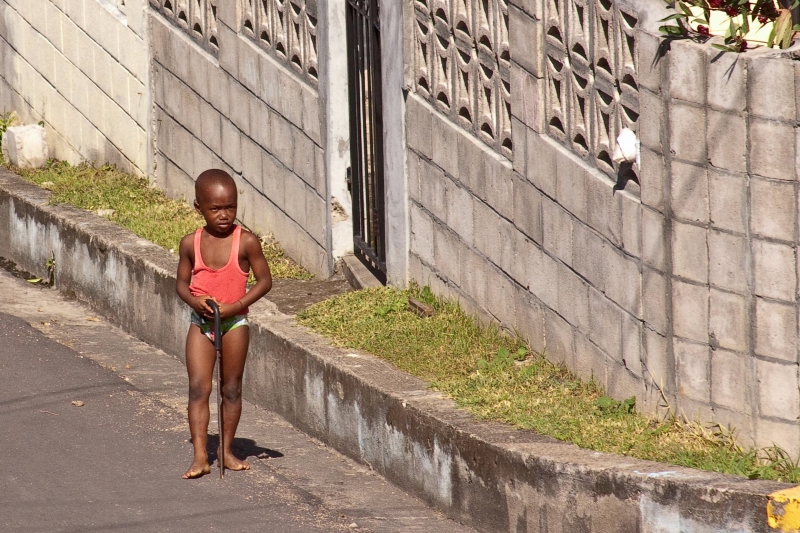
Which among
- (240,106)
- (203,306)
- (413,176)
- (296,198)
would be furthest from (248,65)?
(203,306)

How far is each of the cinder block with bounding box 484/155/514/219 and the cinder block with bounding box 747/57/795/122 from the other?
6.10 feet

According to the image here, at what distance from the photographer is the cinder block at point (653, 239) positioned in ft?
19.2

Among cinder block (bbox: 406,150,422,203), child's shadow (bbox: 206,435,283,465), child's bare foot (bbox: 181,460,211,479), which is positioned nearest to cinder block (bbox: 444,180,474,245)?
cinder block (bbox: 406,150,422,203)

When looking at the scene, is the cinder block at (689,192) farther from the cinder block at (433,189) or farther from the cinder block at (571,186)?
the cinder block at (433,189)

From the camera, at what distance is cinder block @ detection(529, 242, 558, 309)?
677cm

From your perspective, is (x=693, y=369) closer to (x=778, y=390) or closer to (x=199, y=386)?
(x=778, y=390)

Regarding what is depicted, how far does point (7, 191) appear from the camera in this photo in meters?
10.9

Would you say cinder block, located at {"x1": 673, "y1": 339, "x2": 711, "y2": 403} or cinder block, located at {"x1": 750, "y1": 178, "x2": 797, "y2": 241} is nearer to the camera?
cinder block, located at {"x1": 750, "y1": 178, "x2": 797, "y2": 241}

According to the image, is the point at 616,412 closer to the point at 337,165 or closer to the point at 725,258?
the point at 725,258

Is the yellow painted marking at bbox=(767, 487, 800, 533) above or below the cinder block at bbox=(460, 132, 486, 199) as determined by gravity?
below

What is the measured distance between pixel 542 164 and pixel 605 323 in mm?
860

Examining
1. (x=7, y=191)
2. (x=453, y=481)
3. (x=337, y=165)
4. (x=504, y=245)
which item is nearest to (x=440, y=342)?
(x=504, y=245)

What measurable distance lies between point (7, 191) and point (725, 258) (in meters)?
6.89

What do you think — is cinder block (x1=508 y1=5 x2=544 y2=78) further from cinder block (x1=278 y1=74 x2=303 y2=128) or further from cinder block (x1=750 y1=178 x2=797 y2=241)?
cinder block (x1=278 y1=74 x2=303 y2=128)
